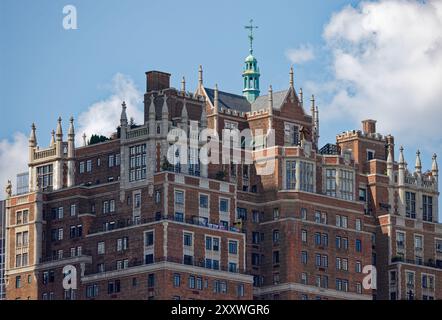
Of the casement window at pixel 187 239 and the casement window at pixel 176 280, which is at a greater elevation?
the casement window at pixel 187 239

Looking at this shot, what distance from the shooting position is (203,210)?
198m

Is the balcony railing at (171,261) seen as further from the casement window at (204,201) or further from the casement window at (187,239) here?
the casement window at (204,201)

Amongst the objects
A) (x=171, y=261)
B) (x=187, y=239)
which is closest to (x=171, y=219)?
(x=187, y=239)

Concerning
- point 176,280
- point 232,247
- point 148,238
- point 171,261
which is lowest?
point 176,280

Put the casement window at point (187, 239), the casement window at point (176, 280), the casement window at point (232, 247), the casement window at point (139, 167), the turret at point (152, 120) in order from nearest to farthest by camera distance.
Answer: the casement window at point (176, 280), the casement window at point (187, 239), the turret at point (152, 120), the casement window at point (139, 167), the casement window at point (232, 247)

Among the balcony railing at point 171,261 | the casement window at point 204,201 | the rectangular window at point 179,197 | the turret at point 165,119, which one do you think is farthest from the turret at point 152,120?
the balcony railing at point 171,261

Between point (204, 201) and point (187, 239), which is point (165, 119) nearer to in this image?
point (204, 201)

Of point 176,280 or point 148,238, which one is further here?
point 148,238

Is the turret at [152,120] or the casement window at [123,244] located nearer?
the casement window at [123,244]

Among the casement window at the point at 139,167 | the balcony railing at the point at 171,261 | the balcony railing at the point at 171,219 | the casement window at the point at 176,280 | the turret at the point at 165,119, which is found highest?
the turret at the point at 165,119

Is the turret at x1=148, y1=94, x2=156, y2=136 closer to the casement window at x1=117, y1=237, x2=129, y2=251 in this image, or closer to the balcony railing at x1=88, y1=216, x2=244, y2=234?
the balcony railing at x1=88, y1=216, x2=244, y2=234
